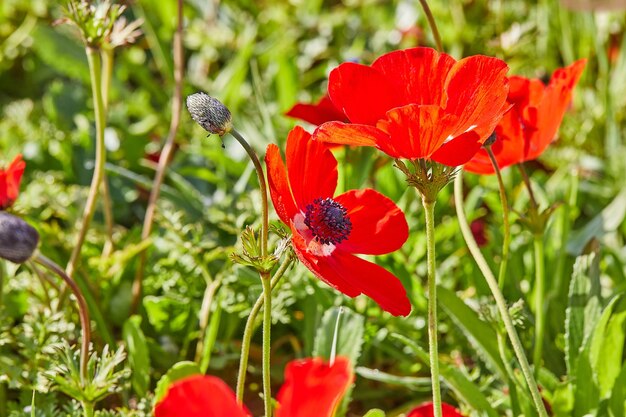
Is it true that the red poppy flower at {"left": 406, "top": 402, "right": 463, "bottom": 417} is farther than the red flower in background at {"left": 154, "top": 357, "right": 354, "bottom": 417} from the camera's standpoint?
Yes

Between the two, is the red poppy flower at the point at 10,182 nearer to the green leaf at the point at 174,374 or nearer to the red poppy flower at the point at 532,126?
the green leaf at the point at 174,374

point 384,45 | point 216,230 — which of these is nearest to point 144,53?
point 384,45

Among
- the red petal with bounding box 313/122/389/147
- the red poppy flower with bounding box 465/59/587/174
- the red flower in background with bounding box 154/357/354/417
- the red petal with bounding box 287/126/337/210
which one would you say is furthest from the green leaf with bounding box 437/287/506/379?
the red flower in background with bounding box 154/357/354/417

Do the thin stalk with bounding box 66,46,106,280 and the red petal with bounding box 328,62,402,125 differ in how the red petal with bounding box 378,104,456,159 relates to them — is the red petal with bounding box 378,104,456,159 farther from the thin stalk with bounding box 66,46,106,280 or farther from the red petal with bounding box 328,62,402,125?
the thin stalk with bounding box 66,46,106,280

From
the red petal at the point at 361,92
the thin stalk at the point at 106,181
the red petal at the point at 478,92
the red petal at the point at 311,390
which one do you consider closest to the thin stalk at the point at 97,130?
the thin stalk at the point at 106,181

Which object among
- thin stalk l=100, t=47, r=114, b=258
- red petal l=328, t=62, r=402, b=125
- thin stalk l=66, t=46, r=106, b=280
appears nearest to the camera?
red petal l=328, t=62, r=402, b=125

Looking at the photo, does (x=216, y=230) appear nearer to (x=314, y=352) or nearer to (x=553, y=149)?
(x=314, y=352)

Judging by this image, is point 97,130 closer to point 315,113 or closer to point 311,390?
point 315,113
